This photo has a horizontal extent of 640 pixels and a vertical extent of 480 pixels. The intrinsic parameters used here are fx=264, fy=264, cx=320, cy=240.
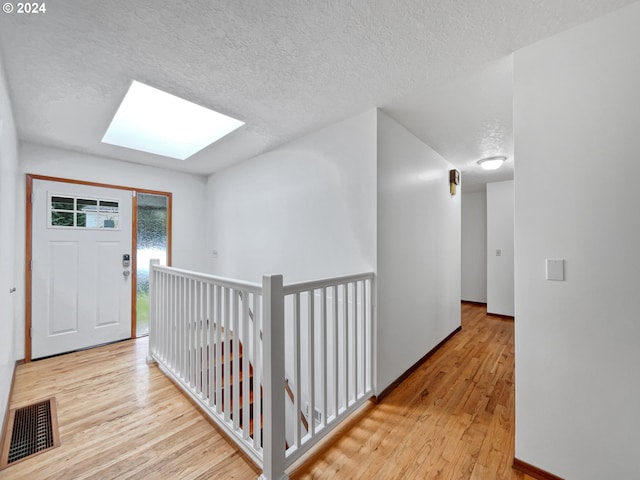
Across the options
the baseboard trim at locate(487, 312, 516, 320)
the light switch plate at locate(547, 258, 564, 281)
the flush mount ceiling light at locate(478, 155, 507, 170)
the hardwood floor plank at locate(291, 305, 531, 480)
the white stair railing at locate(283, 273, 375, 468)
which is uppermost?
the flush mount ceiling light at locate(478, 155, 507, 170)

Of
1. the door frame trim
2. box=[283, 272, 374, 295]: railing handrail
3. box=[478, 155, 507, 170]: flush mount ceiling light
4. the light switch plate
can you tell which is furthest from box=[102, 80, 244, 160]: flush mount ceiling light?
box=[478, 155, 507, 170]: flush mount ceiling light

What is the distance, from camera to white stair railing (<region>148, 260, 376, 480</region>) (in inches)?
52.5

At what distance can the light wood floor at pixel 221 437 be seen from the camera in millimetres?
1444

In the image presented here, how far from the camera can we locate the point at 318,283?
5.30 ft

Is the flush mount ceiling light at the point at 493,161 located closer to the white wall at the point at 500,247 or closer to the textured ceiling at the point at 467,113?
the textured ceiling at the point at 467,113

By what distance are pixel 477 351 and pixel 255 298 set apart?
2826mm

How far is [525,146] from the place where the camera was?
145cm

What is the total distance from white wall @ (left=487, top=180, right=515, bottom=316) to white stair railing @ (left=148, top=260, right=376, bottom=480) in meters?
3.57

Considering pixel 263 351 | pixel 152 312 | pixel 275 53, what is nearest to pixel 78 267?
pixel 152 312

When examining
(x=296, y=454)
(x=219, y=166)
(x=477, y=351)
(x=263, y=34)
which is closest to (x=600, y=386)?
(x=296, y=454)

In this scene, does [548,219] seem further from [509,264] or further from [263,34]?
[509,264]

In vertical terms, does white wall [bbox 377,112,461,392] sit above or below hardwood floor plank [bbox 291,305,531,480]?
above

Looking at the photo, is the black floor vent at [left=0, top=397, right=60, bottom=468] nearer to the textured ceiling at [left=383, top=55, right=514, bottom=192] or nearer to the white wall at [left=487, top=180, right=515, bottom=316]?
the textured ceiling at [left=383, top=55, right=514, bottom=192]

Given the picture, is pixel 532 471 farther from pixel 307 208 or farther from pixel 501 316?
pixel 501 316
